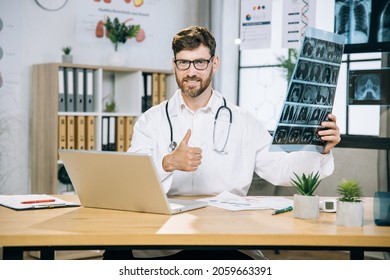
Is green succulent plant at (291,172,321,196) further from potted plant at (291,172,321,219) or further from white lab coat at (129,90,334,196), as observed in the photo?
white lab coat at (129,90,334,196)

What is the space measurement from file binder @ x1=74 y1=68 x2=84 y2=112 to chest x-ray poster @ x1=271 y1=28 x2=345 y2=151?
8.48 feet

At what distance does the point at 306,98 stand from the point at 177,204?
537 millimetres

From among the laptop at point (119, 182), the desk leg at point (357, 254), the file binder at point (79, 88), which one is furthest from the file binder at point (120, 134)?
the desk leg at point (357, 254)

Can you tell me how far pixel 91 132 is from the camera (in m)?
4.42

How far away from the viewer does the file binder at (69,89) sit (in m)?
4.29

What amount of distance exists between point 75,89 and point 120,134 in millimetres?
498

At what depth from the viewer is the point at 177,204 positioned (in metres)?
2.04

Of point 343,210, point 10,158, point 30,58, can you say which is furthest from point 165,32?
point 343,210

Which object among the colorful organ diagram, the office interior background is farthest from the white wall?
the colorful organ diagram

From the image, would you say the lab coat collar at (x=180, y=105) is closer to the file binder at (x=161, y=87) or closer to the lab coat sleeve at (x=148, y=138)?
the lab coat sleeve at (x=148, y=138)

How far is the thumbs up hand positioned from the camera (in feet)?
6.93

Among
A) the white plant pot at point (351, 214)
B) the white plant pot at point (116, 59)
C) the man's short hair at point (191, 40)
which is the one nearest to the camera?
the white plant pot at point (351, 214)

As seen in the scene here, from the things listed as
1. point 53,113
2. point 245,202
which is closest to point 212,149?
point 245,202

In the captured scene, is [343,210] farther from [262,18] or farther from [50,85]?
[262,18]
